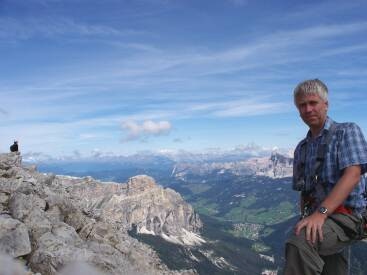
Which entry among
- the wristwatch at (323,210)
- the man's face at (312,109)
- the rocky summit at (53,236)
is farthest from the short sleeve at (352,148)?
the rocky summit at (53,236)

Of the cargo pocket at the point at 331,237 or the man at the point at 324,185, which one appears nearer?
the man at the point at 324,185

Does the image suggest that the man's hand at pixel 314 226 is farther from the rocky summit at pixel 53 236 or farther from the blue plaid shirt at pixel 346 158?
the rocky summit at pixel 53 236

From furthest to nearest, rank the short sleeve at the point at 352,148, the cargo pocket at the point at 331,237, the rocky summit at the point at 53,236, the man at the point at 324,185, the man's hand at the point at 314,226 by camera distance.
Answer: the rocky summit at the point at 53,236 → the short sleeve at the point at 352,148 → the cargo pocket at the point at 331,237 → the man at the point at 324,185 → the man's hand at the point at 314,226

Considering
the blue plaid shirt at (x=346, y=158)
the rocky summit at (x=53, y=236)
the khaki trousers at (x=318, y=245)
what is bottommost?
the rocky summit at (x=53, y=236)

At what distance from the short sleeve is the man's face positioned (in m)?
0.62

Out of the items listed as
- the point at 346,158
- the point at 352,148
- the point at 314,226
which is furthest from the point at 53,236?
the point at 352,148

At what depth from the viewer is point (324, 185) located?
9594 millimetres

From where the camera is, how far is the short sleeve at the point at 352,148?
9070 millimetres

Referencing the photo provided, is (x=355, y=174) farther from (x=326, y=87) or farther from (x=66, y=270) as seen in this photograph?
(x=66, y=270)

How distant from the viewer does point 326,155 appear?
948cm

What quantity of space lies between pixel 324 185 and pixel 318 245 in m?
1.39

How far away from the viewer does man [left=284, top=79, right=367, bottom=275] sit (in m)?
8.84

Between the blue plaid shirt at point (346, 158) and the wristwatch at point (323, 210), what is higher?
the blue plaid shirt at point (346, 158)

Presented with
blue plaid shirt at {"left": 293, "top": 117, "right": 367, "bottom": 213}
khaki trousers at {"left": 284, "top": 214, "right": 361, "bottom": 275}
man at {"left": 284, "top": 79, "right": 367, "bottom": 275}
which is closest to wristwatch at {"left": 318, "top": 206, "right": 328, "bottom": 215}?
man at {"left": 284, "top": 79, "right": 367, "bottom": 275}
